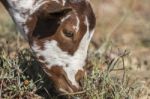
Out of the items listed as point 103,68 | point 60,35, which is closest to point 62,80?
point 60,35

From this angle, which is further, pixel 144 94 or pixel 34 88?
pixel 144 94

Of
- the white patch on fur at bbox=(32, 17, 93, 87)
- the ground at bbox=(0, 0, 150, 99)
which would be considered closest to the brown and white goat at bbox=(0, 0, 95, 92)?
the white patch on fur at bbox=(32, 17, 93, 87)

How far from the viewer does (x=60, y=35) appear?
492cm

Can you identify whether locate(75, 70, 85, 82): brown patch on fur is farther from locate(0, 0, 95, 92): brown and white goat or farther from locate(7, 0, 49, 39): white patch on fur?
locate(7, 0, 49, 39): white patch on fur

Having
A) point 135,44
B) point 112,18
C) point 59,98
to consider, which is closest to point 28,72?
point 59,98

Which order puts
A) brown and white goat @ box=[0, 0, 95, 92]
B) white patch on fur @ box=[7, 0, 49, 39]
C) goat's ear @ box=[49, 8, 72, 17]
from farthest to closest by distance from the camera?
white patch on fur @ box=[7, 0, 49, 39]
brown and white goat @ box=[0, 0, 95, 92]
goat's ear @ box=[49, 8, 72, 17]

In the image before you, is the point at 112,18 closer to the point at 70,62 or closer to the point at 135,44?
the point at 135,44

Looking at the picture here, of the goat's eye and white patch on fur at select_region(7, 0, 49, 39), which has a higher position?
white patch on fur at select_region(7, 0, 49, 39)

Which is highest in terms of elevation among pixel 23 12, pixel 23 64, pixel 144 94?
pixel 23 12

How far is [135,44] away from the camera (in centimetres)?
851

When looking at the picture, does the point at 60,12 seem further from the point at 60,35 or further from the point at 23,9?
the point at 23,9

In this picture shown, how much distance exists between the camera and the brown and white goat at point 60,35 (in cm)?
485

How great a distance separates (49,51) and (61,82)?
29 centimetres

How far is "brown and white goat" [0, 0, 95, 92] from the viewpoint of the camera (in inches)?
191
